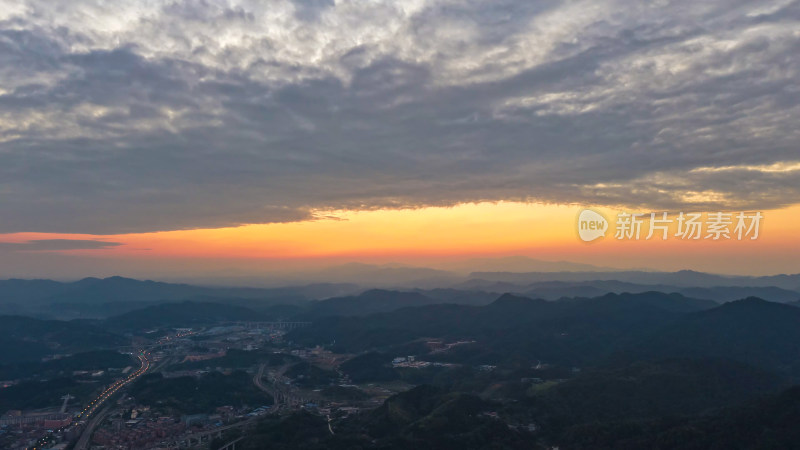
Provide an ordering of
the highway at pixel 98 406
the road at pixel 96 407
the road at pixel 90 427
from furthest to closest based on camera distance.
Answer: the highway at pixel 98 406 → the road at pixel 96 407 → the road at pixel 90 427

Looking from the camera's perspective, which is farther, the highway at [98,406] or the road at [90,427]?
the highway at [98,406]

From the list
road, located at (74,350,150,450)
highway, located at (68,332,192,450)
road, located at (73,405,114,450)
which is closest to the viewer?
road, located at (73,405,114,450)

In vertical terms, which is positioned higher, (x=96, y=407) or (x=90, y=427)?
(x=90, y=427)

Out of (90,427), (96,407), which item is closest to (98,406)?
(96,407)

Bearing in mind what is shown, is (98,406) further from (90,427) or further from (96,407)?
(90,427)

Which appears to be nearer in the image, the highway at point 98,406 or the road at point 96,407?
the road at point 96,407

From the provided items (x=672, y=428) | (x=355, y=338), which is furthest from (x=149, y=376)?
(x=672, y=428)

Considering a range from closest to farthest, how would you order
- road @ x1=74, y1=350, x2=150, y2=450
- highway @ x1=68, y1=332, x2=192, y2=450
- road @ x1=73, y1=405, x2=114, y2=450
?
road @ x1=73, y1=405, x2=114, y2=450 → road @ x1=74, y1=350, x2=150, y2=450 → highway @ x1=68, y1=332, x2=192, y2=450

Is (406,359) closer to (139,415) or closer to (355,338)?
(355,338)

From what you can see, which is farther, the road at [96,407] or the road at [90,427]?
the road at [96,407]

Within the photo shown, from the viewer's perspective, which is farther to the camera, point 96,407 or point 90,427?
point 96,407

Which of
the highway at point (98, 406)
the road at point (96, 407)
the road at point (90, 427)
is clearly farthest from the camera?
the highway at point (98, 406)
